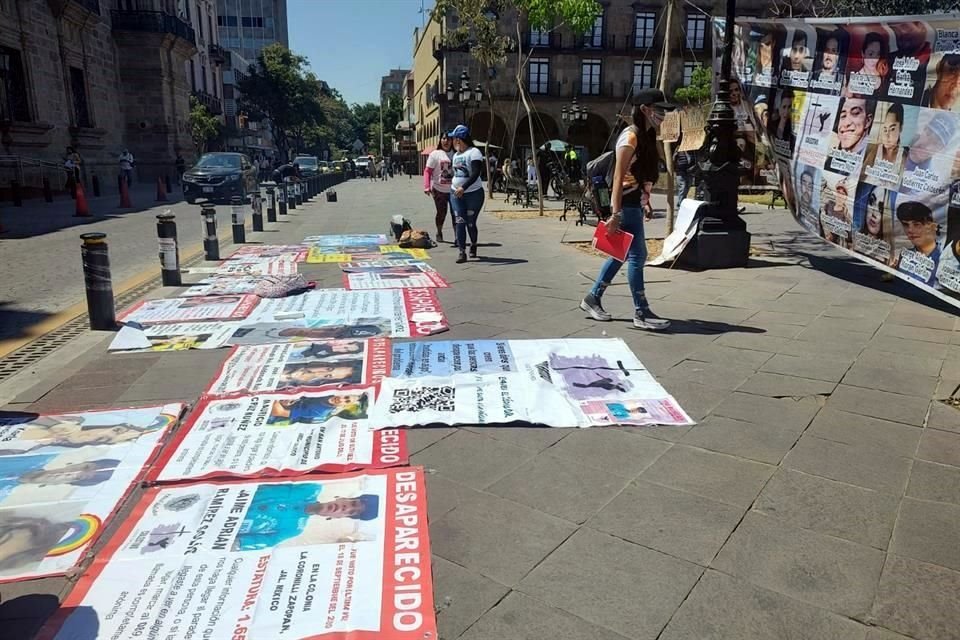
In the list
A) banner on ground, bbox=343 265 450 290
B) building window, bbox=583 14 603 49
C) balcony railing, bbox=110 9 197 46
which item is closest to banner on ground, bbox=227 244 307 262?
banner on ground, bbox=343 265 450 290

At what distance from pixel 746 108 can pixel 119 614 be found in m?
8.72

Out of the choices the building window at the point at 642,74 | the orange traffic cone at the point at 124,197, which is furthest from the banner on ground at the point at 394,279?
the building window at the point at 642,74

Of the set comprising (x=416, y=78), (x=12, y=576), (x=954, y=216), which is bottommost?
(x=12, y=576)

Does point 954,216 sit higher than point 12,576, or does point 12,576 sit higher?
point 954,216

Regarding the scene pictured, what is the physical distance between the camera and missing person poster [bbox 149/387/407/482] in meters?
3.02

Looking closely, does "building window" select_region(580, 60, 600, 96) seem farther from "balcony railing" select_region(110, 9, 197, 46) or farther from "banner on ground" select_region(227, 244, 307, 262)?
"banner on ground" select_region(227, 244, 307, 262)

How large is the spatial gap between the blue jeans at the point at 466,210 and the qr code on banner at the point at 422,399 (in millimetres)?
4998

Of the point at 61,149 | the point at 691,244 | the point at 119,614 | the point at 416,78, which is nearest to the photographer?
the point at 119,614

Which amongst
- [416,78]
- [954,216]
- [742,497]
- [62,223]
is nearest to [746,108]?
[954,216]

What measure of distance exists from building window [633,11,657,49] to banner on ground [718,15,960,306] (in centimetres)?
3939

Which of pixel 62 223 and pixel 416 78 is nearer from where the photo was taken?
pixel 62 223

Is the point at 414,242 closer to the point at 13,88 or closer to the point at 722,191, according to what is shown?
the point at 722,191

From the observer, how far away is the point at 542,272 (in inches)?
319

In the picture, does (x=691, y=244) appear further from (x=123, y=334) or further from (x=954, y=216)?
(x=123, y=334)
